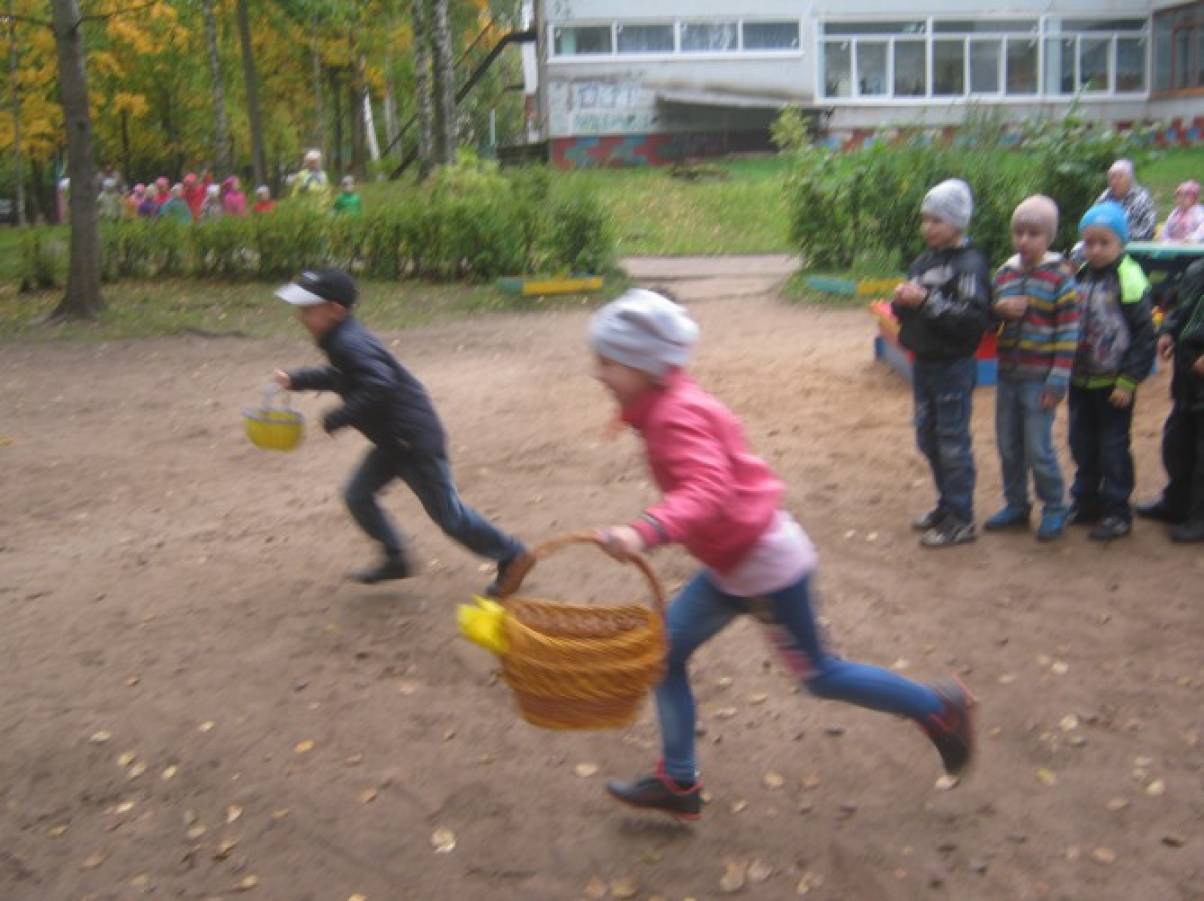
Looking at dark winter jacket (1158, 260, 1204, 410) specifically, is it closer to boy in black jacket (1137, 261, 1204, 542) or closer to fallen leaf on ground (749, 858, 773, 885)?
boy in black jacket (1137, 261, 1204, 542)

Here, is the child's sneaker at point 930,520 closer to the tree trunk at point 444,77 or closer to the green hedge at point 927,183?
the green hedge at point 927,183

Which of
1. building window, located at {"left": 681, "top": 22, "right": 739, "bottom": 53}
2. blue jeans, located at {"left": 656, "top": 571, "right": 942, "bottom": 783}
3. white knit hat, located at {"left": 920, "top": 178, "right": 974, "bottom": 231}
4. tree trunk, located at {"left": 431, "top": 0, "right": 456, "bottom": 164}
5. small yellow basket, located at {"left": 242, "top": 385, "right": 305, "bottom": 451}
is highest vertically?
building window, located at {"left": 681, "top": 22, "right": 739, "bottom": 53}

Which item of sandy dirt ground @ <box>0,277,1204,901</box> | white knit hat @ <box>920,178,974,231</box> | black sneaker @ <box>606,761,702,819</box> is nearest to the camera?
sandy dirt ground @ <box>0,277,1204,901</box>

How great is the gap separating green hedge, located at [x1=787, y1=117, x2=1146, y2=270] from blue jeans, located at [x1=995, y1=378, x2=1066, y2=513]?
9.15 m

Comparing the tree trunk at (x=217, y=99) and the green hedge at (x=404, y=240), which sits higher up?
the tree trunk at (x=217, y=99)

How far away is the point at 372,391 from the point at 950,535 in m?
3.00

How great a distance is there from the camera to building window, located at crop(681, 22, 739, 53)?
36.7 metres

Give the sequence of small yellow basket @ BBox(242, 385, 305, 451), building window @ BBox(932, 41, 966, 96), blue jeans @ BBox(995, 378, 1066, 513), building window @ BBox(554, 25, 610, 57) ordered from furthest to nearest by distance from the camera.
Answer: building window @ BBox(932, 41, 966, 96), building window @ BBox(554, 25, 610, 57), blue jeans @ BBox(995, 378, 1066, 513), small yellow basket @ BBox(242, 385, 305, 451)

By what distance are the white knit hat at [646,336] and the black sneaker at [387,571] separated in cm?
281

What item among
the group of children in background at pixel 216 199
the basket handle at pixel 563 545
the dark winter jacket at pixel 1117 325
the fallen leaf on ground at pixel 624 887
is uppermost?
the group of children in background at pixel 216 199

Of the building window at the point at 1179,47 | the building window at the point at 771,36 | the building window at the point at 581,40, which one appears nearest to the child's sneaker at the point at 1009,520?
the building window at the point at 581,40

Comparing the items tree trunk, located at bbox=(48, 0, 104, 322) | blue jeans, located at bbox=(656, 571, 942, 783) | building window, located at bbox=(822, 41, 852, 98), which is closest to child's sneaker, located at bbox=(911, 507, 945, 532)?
blue jeans, located at bbox=(656, 571, 942, 783)

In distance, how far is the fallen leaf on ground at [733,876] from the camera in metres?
3.86

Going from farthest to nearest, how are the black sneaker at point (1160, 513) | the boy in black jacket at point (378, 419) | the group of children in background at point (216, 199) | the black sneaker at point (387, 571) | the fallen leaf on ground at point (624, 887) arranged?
the group of children in background at point (216, 199)
the black sneaker at point (1160, 513)
the black sneaker at point (387, 571)
the boy in black jacket at point (378, 419)
the fallen leaf on ground at point (624, 887)
